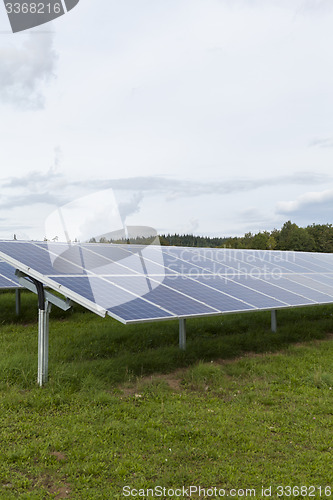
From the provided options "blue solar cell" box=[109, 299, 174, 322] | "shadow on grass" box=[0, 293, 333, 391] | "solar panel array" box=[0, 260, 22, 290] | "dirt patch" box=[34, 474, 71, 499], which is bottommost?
"dirt patch" box=[34, 474, 71, 499]

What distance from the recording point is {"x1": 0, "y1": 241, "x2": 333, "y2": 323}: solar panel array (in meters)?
9.98

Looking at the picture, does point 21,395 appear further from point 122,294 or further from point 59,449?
point 122,294

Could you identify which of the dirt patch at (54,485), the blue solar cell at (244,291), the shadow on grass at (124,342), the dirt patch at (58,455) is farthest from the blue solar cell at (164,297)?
the dirt patch at (54,485)

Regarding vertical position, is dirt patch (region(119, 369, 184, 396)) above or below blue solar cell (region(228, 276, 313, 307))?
below

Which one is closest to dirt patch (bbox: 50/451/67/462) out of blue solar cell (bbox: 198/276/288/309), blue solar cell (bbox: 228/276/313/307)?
blue solar cell (bbox: 198/276/288/309)

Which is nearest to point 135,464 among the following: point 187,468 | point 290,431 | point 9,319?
point 187,468

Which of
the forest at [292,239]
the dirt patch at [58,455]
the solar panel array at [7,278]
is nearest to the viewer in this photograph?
the dirt patch at [58,455]

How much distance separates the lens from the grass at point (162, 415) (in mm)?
6426

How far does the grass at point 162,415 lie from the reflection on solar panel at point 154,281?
3.96 ft

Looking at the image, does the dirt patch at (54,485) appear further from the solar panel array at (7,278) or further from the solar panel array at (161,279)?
the solar panel array at (7,278)

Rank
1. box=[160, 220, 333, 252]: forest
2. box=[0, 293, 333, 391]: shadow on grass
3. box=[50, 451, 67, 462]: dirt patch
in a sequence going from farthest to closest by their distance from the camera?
box=[160, 220, 333, 252]: forest
box=[0, 293, 333, 391]: shadow on grass
box=[50, 451, 67, 462]: dirt patch

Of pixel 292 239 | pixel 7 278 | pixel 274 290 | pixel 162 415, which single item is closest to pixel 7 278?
pixel 7 278

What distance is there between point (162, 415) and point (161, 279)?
16.0ft

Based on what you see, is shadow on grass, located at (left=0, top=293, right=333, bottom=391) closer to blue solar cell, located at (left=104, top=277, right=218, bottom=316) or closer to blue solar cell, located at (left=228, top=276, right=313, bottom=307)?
blue solar cell, located at (left=228, top=276, right=313, bottom=307)
